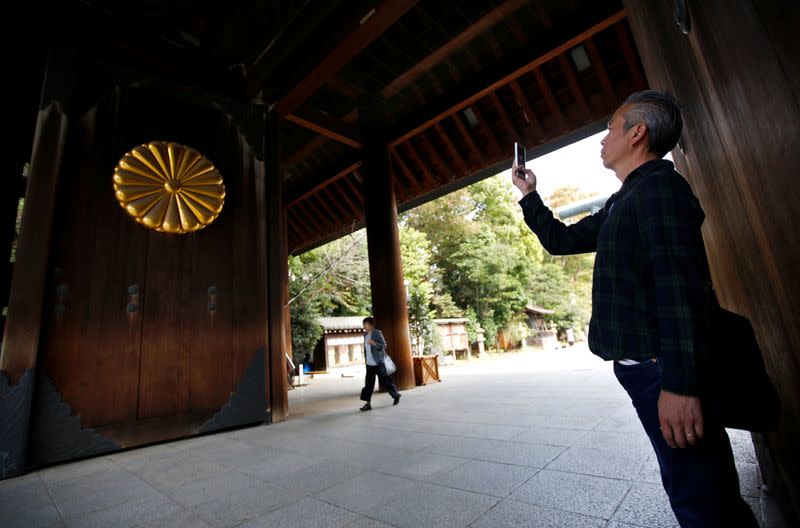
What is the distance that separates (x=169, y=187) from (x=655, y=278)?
16.4 feet

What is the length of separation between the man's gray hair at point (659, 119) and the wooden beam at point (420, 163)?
7.79 metres

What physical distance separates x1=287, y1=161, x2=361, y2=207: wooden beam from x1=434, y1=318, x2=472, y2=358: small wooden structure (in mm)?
10334

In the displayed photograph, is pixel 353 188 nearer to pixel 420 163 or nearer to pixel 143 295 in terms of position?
pixel 420 163

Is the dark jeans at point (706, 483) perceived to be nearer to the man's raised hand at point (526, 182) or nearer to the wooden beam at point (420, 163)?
the man's raised hand at point (526, 182)

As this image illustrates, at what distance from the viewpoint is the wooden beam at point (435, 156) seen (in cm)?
852

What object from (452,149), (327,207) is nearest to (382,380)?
(452,149)

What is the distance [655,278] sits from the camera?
99cm

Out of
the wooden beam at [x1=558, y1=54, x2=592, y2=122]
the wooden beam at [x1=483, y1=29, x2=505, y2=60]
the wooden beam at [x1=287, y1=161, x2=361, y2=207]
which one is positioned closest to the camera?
the wooden beam at [x1=483, y1=29, x2=505, y2=60]

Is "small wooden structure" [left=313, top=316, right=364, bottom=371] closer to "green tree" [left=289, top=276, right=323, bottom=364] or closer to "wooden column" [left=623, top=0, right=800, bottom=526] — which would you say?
"green tree" [left=289, top=276, right=323, bottom=364]

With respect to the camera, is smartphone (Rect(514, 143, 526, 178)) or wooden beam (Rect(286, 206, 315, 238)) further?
wooden beam (Rect(286, 206, 315, 238))

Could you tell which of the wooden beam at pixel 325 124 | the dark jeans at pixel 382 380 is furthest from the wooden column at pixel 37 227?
the dark jeans at pixel 382 380

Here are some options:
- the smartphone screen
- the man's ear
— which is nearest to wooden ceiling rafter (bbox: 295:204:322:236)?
the smartphone screen

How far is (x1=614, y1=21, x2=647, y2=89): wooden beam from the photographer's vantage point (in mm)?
5775

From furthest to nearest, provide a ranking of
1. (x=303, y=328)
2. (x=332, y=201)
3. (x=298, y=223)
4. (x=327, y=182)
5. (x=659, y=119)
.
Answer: (x=303, y=328)
(x=298, y=223)
(x=332, y=201)
(x=327, y=182)
(x=659, y=119)
